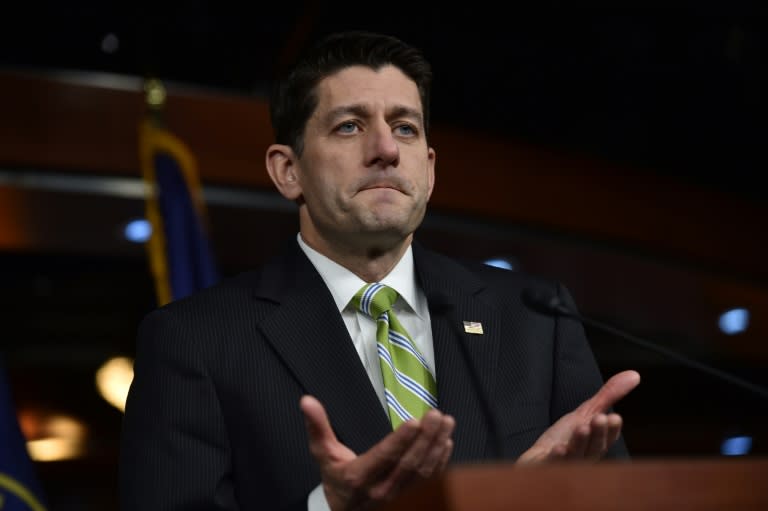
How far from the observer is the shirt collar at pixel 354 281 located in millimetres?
1890

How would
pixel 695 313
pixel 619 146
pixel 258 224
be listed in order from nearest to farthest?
pixel 258 224 → pixel 619 146 → pixel 695 313

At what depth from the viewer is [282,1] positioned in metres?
4.43

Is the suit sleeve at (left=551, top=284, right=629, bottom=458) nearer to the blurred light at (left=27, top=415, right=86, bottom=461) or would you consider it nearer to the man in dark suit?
the man in dark suit

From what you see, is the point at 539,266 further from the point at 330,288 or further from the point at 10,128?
the point at 330,288

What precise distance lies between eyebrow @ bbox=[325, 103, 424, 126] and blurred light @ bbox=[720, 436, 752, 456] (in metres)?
4.90

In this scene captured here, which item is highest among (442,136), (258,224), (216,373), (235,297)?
(442,136)

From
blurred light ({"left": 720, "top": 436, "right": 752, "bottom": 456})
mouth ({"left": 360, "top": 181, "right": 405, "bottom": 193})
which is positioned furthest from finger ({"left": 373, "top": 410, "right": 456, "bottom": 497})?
blurred light ({"left": 720, "top": 436, "right": 752, "bottom": 456})

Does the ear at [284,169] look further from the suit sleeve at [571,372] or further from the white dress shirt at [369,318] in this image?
the suit sleeve at [571,372]

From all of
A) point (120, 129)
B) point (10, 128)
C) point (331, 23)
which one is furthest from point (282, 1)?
point (10, 128)

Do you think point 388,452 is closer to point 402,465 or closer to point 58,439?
point 402,465

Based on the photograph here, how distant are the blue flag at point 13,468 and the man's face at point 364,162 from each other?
118 centimetres

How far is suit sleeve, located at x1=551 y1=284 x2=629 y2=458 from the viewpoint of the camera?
71.3 inches

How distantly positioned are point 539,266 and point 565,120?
32.3 inches

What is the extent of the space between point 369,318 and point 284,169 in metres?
0.40
